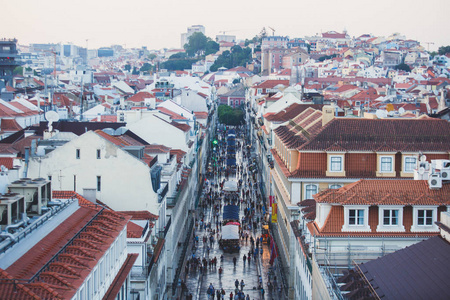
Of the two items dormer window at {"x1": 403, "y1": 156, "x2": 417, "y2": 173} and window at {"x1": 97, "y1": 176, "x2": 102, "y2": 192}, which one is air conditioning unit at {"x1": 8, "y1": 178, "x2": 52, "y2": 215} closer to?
window at {"x1": 97, "y1": 176, "x2": 102, "y2": 192}

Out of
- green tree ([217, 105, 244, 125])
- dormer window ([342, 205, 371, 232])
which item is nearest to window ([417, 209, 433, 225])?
dormer window ([342, 205, 371, 232])

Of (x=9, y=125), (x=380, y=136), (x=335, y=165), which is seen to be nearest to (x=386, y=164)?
(x=380, y=136)

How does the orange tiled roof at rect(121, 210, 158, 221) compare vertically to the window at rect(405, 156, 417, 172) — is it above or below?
below

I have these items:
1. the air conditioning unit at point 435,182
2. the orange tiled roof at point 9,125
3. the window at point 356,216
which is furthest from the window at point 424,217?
the orange tiled roof at point 9,125

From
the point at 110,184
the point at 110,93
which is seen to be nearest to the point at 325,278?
the point at 110,184

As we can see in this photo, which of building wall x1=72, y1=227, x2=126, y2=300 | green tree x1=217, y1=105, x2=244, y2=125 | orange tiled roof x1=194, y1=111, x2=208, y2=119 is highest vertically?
green tree x1=217, y1=105, x2=244, y2=125

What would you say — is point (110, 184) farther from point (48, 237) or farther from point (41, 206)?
point (48, 237)

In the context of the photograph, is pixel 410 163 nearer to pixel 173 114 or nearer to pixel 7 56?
pixel 173 114

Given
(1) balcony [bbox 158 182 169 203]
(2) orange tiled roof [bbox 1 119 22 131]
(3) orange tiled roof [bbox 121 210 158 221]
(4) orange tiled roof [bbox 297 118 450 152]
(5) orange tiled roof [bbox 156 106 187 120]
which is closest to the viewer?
(3) orange tiled roof [bbox 121 210 158 221]

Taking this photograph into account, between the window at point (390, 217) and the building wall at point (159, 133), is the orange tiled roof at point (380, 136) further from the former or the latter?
the building wall at point (159, 133)
